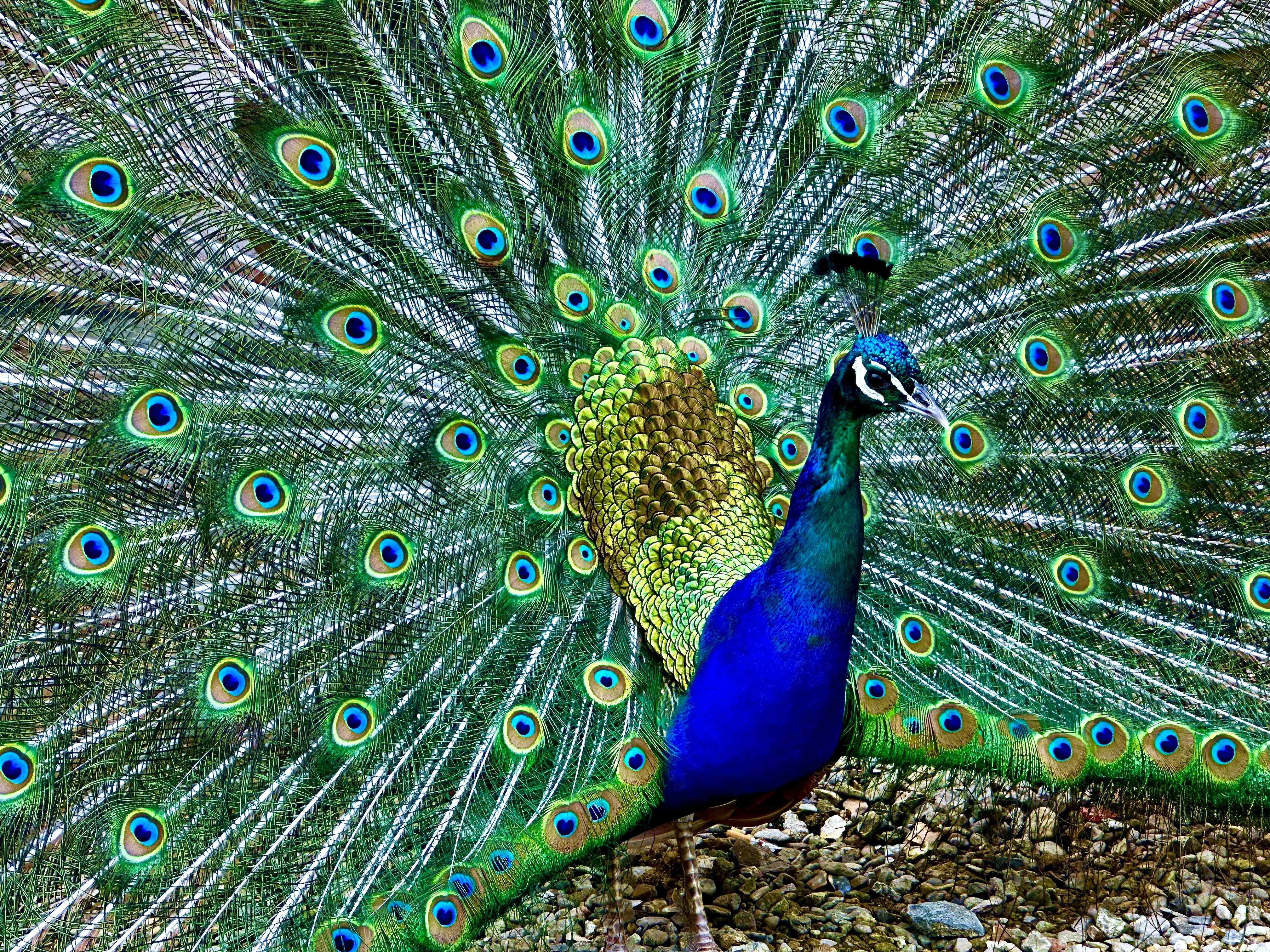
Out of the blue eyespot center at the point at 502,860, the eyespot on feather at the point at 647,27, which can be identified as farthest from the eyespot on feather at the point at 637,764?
the eyespot on feather at the point at 647,27

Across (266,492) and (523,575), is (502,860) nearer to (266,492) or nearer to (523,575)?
(523,575)

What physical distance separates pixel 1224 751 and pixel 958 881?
88 centimetres

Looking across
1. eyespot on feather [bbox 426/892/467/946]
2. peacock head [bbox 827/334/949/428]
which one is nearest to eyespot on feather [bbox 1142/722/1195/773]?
peacock head [bbox 827/334/949/428]

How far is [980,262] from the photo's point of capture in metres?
3.27

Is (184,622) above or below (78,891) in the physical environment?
above

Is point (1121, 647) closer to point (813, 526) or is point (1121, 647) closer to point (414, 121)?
point (813, 526)

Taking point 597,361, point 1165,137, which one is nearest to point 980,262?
point 1165,137

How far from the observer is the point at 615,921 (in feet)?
10.7

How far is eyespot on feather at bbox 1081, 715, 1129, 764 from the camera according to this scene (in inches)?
121

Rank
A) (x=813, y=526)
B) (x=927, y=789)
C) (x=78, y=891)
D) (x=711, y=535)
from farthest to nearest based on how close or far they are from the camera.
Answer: (x=927, y=789), (x=711, y=535), (x=813, y=526), (x=78, y=891)

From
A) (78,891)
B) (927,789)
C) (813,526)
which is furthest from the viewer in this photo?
(927,789)

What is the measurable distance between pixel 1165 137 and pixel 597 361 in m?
1.39

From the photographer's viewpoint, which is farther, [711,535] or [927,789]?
[927,789]

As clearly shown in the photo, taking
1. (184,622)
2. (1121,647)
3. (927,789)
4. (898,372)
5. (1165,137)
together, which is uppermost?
(1165,137)
